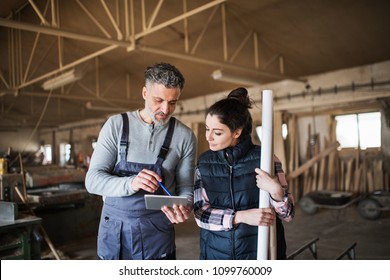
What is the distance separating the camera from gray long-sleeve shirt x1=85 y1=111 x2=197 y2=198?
1.40 meters

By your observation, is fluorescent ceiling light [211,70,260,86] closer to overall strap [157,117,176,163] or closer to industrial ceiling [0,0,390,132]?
industrial ceiling [0,0,390,132]

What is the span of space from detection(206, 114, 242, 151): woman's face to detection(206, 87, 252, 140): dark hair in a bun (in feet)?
0.05

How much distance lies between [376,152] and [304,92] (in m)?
2.12

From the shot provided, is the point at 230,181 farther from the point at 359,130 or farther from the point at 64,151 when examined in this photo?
the point at 359,130

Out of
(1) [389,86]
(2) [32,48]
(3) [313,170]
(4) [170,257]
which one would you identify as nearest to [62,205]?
(2) [32,48]

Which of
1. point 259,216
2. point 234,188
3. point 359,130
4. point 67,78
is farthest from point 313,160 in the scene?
point 259,216

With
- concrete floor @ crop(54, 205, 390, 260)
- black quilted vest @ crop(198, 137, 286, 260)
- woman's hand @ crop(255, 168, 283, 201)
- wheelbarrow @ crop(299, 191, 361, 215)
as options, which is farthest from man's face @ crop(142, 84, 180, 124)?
wheelbarrow @ crop(299, 191, 361, 215)

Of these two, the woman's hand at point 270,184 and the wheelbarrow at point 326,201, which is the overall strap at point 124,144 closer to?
the woman's hand at point 270,184

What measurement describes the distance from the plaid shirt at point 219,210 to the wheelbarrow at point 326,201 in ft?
15.9

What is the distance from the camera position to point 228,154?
55.4 inches

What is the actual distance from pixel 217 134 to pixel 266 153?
23 cm

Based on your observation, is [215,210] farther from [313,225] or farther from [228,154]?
[313,225]
